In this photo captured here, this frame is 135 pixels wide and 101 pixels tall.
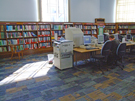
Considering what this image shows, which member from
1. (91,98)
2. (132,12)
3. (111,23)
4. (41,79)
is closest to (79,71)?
(41,79)

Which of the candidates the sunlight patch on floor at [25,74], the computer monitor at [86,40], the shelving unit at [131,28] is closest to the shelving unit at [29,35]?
the sunlight patch on floor at [25,74]

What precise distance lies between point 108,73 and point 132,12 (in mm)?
7505

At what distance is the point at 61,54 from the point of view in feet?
13.4

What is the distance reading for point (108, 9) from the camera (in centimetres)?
966

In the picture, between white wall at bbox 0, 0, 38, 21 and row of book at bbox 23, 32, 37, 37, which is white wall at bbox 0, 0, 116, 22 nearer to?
white wall at bbox 0, 0, 38, 21

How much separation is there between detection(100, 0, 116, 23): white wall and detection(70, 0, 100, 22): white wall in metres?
0.39

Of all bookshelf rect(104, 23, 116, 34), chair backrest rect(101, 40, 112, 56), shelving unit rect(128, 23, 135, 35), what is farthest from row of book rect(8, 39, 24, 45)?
shelving unit rect(128, 23, 135, 35)

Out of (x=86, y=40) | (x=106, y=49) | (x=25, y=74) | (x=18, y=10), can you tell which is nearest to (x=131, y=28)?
Result: (x=86, y=40)

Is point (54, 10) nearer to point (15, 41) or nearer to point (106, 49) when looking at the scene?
point (15, 41)

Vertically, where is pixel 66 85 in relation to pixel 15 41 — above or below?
below

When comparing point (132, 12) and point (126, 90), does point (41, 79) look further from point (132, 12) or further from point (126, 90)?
point (132, 12)

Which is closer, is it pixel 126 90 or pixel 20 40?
pixel 126 90

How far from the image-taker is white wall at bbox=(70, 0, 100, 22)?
Result: 838 cm

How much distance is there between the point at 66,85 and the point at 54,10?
5975 mm
